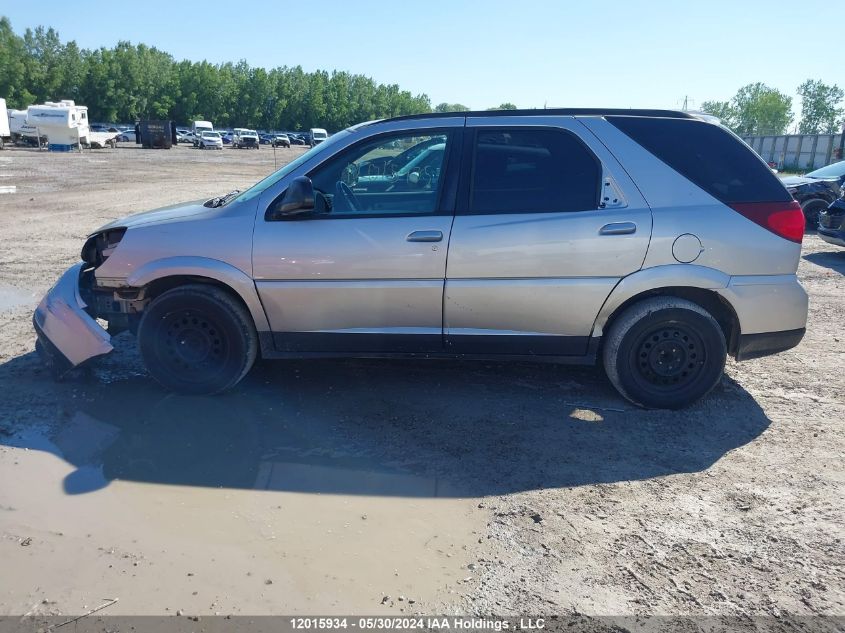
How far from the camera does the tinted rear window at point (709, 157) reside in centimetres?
485

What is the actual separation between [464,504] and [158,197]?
707 inches

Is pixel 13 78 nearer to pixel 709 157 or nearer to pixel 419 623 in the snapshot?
pixel 709 157

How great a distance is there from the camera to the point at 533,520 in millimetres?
3623

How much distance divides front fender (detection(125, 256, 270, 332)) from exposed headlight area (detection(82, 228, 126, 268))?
1.60 ft

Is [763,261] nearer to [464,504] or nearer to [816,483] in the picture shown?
[816,483]

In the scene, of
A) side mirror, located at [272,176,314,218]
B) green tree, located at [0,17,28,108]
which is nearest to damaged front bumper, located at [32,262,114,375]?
side mirror, located at [272,176,314,218]

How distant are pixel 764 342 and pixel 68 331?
16.4 ft

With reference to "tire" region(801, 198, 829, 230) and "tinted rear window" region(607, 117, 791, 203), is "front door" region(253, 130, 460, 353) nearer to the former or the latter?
"tinted rear window" region(607, 117, 791, 203)

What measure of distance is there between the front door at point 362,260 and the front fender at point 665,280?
1218mm

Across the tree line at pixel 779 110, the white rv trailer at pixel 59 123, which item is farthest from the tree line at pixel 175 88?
the tree line at pixel 779 110

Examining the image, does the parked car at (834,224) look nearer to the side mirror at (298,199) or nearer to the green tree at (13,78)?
the side mirror at (298,199)

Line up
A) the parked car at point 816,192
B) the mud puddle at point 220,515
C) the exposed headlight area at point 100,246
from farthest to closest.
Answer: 1. the parked car at point 816,192
2. the exposed headlight area at point 100,246
3. the mud puddle at point 220,515

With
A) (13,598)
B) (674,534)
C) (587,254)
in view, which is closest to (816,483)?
(674,534)

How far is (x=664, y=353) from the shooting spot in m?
4.95
